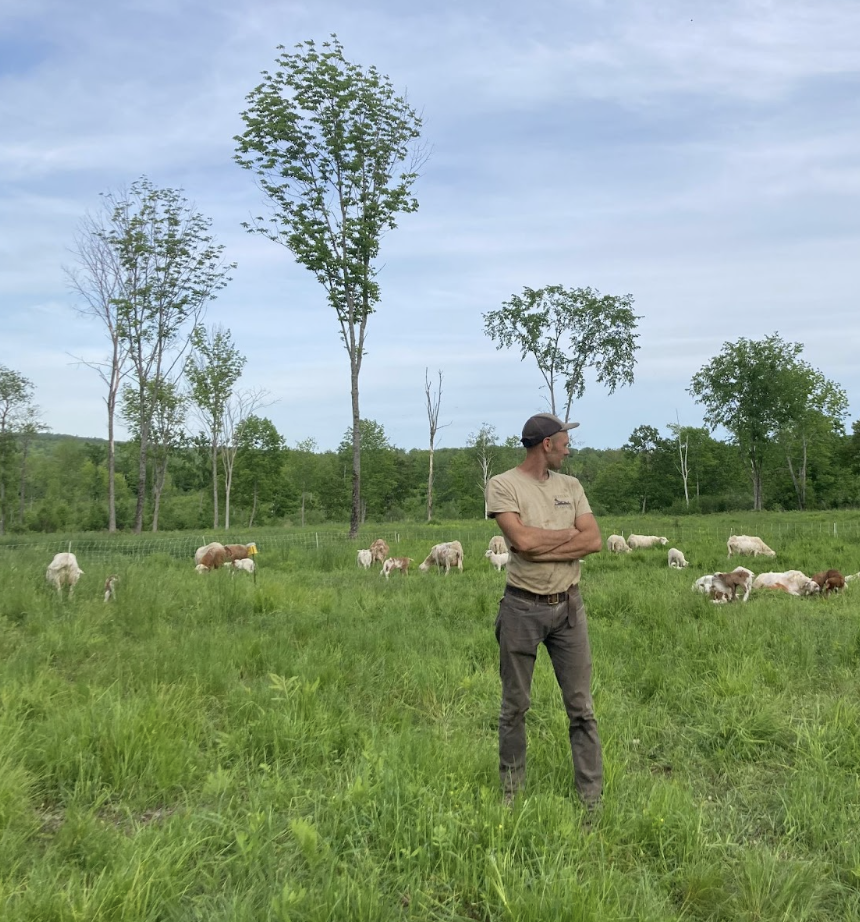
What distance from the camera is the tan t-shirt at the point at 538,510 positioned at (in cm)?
366

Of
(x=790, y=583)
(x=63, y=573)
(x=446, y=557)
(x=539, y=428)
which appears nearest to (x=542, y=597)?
(x=539, y=428)

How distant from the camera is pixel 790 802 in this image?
3717 millimetres

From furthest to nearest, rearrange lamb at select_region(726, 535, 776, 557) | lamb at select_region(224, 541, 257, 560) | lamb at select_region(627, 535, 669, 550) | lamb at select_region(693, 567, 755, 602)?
lamb at select_region(627, 535, 669, 550) < lamb at select_region(726, 535, 776, 557) < lamb at select_region(224, 541, 257, 560) < lamb at select_region(693, 567, 755, 602)

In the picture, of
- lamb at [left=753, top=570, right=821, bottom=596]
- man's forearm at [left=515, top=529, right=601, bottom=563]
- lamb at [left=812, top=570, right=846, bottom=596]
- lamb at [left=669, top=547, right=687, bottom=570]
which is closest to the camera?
man's forearm at [left=515, top=529, right=601, bottom=563]

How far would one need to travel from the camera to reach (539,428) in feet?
12.5

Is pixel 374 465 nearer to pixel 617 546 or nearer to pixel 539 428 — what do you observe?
pixel 617 546

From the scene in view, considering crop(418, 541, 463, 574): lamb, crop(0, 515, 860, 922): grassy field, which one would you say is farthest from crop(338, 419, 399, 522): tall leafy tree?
crop(0, 515, 860, 922): grassy field

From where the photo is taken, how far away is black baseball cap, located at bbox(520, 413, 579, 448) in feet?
12.5

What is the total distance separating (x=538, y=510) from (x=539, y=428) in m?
0.47

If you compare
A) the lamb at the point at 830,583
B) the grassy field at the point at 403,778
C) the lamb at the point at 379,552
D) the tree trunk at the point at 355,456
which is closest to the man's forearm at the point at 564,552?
the grassy field at the point at 403,778

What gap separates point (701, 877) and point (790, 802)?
112 centimetres

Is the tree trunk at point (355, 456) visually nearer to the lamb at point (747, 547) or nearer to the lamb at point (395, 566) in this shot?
the lamb at point (395, 566)

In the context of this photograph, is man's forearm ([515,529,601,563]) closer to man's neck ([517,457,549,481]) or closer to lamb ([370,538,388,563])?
man's neck ([517,457,549,481])

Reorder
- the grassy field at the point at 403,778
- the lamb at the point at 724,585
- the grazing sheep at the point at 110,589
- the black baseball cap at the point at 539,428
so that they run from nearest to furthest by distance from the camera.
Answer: the grassy field at the point at 403,778 → the black baseball cap at the point at 539,428 → the grazing sheep at the point at 110,589 → the lamb at the point at 724,585
